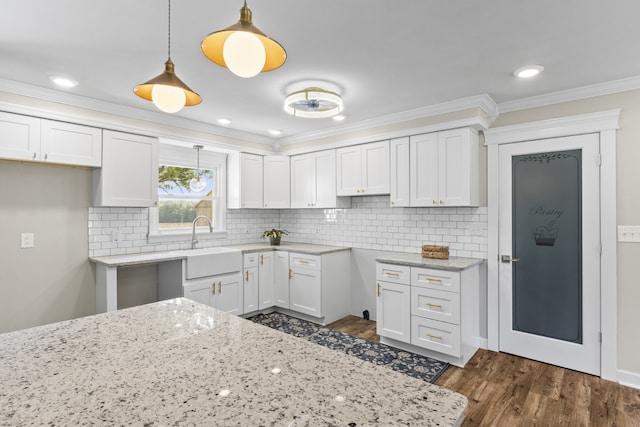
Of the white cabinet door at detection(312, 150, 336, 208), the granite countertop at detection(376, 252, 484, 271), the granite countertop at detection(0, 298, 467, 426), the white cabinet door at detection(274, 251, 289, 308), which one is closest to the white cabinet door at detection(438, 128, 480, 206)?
the granite countertop at detection(376, 252, 484, 271)

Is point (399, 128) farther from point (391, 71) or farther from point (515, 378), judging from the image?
point (515, 378)

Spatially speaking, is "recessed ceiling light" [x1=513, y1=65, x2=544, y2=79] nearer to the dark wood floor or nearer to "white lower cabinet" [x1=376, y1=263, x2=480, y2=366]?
"white lower cabinet" [x1=376, y1=263, x2=480, y2=366]

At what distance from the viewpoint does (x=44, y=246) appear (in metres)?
3.20

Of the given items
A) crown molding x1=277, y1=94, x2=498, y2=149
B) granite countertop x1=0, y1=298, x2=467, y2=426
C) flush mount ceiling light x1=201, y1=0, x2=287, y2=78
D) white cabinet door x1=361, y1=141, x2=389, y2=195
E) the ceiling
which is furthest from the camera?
white cabinet door x1=361, y1=141, x2=389, y2=195

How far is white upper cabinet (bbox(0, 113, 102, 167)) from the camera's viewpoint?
2.83 meters

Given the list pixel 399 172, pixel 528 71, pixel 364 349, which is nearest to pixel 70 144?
pixel 399 172

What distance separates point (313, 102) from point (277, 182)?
6.68 feet

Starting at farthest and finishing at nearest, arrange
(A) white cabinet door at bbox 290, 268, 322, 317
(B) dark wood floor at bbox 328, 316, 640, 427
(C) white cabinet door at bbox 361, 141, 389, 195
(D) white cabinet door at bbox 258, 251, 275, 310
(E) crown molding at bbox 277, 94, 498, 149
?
(D) white cabinet door at bbox 258, 251, 275, 310
(A) white cabinet door at bbox 290, 268, 322, 317
(C) white cabinet door at bbox 361, 141, 389, 195
(E) crown molding at bbox 277, 94, 498, 149
(B) dark wood floor at bbox 328, 316, 640, 427

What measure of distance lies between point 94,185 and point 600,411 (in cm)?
472

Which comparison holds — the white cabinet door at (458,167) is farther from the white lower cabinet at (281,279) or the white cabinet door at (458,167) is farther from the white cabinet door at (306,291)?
the white lower cabinet at (281,279)

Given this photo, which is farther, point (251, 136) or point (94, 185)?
point (251, 136)

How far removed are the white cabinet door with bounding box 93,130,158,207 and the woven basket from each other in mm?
2970

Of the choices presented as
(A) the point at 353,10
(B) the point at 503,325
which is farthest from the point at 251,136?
(B) the point at 503,325

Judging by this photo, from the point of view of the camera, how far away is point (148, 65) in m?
2.54
